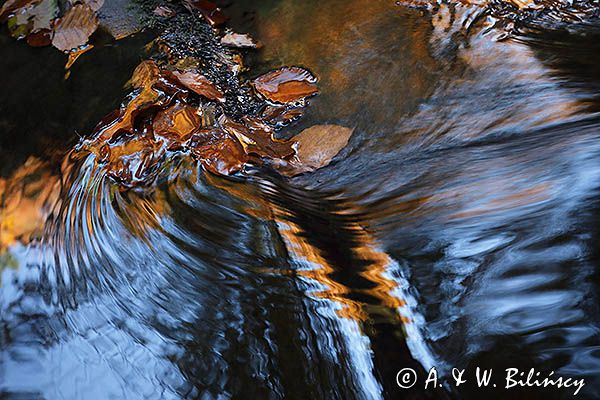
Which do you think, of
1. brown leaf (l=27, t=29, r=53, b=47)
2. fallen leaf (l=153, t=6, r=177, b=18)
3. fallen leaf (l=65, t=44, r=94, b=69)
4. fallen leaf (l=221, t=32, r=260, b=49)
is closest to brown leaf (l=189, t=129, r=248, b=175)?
fallen leaf (l=221, t=32, r=260, b=49)

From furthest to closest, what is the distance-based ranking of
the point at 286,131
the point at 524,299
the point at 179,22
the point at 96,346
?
the point at 179,22 < the point at 286,131 < the point at 96,346 < the point at 524,299

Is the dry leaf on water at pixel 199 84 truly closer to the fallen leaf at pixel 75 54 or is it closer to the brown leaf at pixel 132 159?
the brown leaf at pixel 132 159

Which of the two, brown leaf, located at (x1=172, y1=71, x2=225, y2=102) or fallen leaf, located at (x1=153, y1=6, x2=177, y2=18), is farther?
fallen leaf, located at (x1=153, y1=6, x2=177, y2=18)

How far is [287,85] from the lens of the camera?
2.59 m

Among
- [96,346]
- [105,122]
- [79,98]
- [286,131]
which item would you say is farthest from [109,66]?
[96,346]

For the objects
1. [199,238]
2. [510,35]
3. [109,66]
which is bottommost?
[199,238]

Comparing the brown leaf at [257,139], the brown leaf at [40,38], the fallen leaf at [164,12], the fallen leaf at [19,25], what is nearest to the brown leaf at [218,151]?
the brown leaf at [257,139]

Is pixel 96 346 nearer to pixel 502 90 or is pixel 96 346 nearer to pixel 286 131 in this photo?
pixel 286 131

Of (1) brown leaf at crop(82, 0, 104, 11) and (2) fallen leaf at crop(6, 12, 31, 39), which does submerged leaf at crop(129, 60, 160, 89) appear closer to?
(1) brown leaf at crop(82, 0, 104, 11)

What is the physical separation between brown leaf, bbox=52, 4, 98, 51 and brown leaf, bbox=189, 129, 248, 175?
103cm

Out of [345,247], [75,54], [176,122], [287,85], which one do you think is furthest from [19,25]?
[345,247]

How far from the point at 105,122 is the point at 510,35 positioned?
1.78 m

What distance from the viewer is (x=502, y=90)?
2.29 meters

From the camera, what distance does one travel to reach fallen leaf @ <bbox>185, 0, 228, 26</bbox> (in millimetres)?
2979
